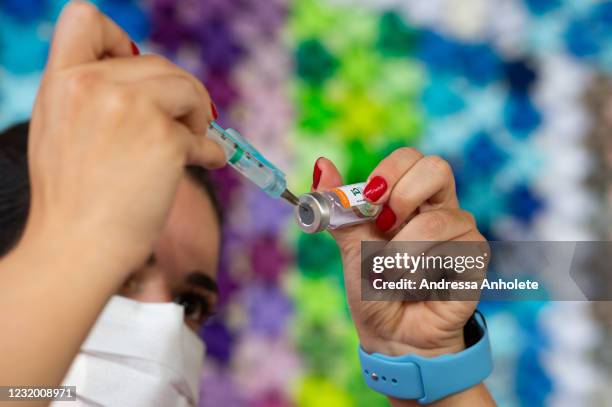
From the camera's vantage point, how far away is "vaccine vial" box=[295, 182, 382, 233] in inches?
25.7

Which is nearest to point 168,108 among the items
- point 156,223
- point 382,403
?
point 156,223

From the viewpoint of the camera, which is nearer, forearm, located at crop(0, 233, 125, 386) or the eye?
forearm, located at crop(0, 233, 125, 386)

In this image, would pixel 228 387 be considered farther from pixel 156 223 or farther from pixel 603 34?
pixel 603 34

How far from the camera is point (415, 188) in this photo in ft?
2.35

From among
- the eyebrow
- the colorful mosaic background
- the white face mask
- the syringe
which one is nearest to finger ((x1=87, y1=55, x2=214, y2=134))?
the syringe

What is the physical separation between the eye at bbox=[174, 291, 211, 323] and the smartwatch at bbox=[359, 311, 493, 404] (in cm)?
28

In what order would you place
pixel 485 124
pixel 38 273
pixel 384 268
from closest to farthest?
1. pixel 38 273
2. pixel 384 268
3. pixel 485 124

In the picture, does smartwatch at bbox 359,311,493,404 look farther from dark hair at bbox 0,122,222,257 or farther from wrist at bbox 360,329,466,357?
dark hair at bbox 0,122,222,257

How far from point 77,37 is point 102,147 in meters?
0.09

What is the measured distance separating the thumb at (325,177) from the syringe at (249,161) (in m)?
0.08

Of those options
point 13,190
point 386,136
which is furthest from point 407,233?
point 386,136

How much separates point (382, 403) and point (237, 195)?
516mm

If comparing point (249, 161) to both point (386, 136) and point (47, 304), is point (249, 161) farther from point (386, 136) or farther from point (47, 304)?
point (386, 136)

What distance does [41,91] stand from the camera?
1.49 ft
